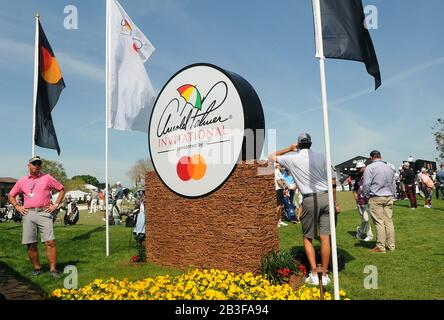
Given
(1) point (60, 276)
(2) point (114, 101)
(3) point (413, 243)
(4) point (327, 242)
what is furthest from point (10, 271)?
(3) point (413, 243)

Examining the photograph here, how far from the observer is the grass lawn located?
192 inches

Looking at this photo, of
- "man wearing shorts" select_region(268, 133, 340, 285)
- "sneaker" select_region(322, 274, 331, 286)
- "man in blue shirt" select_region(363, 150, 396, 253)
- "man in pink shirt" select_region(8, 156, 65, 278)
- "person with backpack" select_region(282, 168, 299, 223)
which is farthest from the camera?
"person with backpack" select_region(282, 168, 299, 223)

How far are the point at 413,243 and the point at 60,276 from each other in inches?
288

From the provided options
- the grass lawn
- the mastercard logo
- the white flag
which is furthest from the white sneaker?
the white flag

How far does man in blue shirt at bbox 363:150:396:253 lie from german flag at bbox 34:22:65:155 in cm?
831

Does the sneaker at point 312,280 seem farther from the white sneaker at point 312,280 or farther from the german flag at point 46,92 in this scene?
the german flag at point 46,92

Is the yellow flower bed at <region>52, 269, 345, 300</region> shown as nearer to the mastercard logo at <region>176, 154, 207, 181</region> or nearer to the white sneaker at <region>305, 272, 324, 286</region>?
the white sneaker at <region>305, 272, 324, 286</region>

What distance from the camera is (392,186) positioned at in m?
7.38

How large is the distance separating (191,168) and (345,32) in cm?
332

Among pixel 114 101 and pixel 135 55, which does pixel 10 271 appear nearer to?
pixel 114 101

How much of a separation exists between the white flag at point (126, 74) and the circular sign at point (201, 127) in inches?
74.2

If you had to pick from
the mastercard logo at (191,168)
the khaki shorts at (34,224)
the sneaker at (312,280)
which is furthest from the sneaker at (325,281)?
the khaki shorts at (34,224)

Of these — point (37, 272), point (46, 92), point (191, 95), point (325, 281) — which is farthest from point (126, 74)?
point (325, 281)

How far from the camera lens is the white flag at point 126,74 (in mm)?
8672
